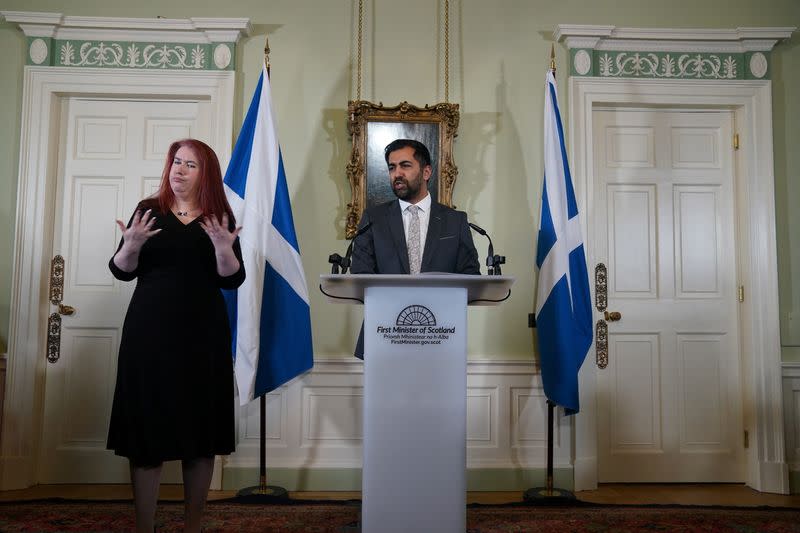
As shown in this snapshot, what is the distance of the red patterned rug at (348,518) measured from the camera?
9.44ft

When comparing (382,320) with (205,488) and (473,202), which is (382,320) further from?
(473,202)

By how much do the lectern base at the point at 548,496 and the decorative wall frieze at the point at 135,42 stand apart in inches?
120

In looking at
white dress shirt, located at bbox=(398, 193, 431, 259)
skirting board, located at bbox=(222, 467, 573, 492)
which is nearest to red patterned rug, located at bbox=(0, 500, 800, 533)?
skirting board, located at bbox=(222, 467, 573, 492)

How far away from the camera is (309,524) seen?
2.93 metres

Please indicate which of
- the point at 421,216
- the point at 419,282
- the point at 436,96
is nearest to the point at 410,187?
the point at 421,216

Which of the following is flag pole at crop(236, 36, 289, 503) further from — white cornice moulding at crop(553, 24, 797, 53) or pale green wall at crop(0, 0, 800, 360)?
white cornice moulding at crop(553, 24, 797, 53)

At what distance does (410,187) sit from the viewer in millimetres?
3086

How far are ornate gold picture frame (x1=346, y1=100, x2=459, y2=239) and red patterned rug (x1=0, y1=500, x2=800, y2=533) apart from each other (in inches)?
62.3

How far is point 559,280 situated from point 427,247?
834 millimetres

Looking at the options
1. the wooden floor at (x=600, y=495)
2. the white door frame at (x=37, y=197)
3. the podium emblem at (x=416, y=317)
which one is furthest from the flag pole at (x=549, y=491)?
the white door frame at (x=37, y=197)

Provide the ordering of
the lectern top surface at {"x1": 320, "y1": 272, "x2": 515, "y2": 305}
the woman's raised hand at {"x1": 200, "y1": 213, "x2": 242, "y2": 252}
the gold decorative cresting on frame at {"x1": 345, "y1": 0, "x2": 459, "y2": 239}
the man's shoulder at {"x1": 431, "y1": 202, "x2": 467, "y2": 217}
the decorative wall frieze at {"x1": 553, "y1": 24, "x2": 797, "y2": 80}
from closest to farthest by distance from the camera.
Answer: the lectern top surface at {"x1": 320, "y1": 272, "x2": 515, "y2": 305}
the woman's raised hand at {"x1": 200, "y1": 213, "x2": 242, "y2": 252}
the man's shoulder at {"x1": 431, "y1": 202, "x2": 467, "y2": 217}
the gold decorative cresting on frame at {"x1": 345, "y1": 0, "x2": 459, "y2": 239}
the decorative wall frieze at {"x1": 553, "y1": 24, "x2": 797, "y2": 80}

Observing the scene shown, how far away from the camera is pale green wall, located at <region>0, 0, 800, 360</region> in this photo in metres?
3.75

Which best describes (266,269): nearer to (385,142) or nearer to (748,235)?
(385,142)

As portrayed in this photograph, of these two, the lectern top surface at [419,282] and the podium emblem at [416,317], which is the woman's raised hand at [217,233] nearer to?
the lectern top surface at [419,282]
